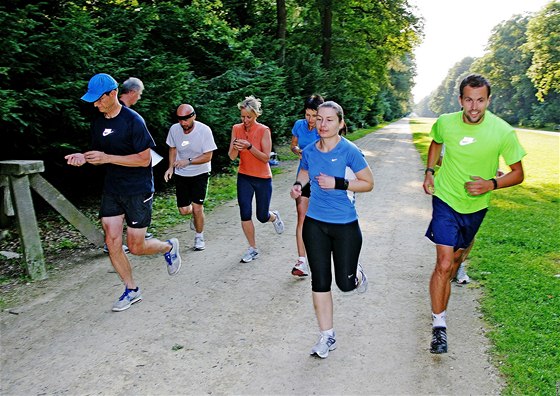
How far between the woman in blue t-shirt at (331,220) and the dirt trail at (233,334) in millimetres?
443

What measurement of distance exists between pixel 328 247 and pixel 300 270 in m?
1.83

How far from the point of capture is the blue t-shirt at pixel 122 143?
15.1ft

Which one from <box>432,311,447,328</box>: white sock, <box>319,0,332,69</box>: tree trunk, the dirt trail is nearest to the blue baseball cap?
the dirt trail

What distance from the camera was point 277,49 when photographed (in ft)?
55.3

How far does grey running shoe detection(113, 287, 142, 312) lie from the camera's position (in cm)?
480

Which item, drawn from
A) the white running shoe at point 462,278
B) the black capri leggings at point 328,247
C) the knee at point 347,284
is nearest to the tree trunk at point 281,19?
the white running shoe at point 462,278

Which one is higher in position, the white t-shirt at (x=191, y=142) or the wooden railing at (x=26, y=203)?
the white t-shirt at (x=191, y=142)

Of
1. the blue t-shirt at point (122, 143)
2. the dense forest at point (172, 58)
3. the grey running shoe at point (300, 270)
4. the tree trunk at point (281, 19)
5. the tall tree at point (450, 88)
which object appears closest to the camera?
the blue t-shirt at point (122, 143)

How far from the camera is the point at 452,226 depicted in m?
3.99

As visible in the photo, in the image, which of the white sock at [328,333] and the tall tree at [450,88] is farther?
the tall tree at [450,88]

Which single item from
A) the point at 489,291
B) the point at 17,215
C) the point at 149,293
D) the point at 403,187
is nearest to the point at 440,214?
the point at 489,291

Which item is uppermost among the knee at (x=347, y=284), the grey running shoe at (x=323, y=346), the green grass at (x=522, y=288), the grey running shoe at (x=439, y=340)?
the knee at (x=347, y=284)

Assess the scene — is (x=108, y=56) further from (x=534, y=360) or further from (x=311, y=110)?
(x=534, y=360)

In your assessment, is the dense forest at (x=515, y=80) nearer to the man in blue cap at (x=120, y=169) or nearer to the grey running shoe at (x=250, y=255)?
the grey running shoe at (x=250, y=255)
